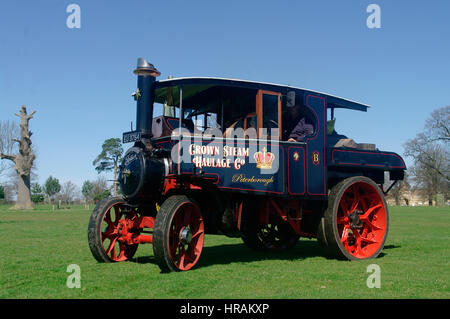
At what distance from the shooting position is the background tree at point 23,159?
152 feet

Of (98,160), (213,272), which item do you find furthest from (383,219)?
(98,160)

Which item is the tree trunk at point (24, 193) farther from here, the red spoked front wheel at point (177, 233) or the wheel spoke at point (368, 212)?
the red spoked front wheel at point (177, 233)

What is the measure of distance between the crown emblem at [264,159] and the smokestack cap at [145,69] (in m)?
2.13

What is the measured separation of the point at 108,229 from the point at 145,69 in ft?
8.88

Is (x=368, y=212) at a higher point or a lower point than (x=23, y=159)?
lower

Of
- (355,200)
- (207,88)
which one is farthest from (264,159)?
(355,200)

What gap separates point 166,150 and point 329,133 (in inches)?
146

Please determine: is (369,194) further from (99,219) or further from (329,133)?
(99,219)

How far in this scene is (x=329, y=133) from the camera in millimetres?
9148

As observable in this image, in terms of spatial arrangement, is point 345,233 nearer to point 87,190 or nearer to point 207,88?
point 207,88

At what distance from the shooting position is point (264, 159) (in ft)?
24.8

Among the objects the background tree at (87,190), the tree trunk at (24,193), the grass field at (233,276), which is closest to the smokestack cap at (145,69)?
the grass field at (233,276)
